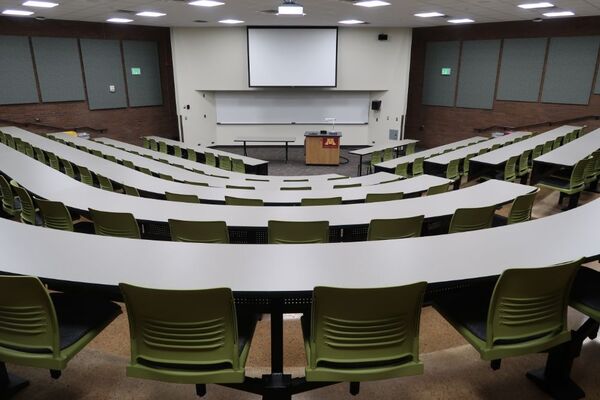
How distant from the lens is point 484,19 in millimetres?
10977

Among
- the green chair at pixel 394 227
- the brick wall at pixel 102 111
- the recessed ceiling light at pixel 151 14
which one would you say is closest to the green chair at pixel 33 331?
the green chair at pixel 394 227

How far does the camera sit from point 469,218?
3.51 metres

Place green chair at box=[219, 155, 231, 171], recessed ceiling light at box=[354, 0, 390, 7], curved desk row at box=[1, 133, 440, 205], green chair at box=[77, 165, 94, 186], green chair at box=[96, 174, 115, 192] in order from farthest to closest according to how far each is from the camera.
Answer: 1. green chair at box=[219, 155, 231, 171]
2. recessed ceiling light at box=[354, 0, 390, 7]
3. green chair at box=[77, 165, 94, 186]
4. green chair at box=[96, 174, 115, 192]
5. curved desk row at box=[1, 133, 440, 205]

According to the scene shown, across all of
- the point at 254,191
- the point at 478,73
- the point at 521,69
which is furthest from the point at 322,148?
the point at 254,191

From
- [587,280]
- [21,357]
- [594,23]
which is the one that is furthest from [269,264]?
[594,23]

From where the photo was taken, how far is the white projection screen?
1287 centimetres

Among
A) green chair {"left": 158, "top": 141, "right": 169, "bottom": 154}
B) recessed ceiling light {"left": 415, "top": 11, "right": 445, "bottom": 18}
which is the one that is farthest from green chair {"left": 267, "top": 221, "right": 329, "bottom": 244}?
green chair {"left": 158, "top": 141, "right": 169, "bottom": 154}

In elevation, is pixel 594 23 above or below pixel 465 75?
above

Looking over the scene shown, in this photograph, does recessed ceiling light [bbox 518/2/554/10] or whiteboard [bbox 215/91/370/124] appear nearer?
recessed ceiling light [bbox 518/2/554/10]

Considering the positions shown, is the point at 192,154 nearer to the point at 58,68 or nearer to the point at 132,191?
the point at 58,68

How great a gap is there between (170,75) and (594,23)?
40.5ft

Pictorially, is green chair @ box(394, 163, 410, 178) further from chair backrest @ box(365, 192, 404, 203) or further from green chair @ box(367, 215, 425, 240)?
green chair @ box(367, 215, 425, 240)

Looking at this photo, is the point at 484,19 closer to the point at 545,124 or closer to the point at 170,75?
the point at 545,124

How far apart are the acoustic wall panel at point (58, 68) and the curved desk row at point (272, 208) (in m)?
8.37
